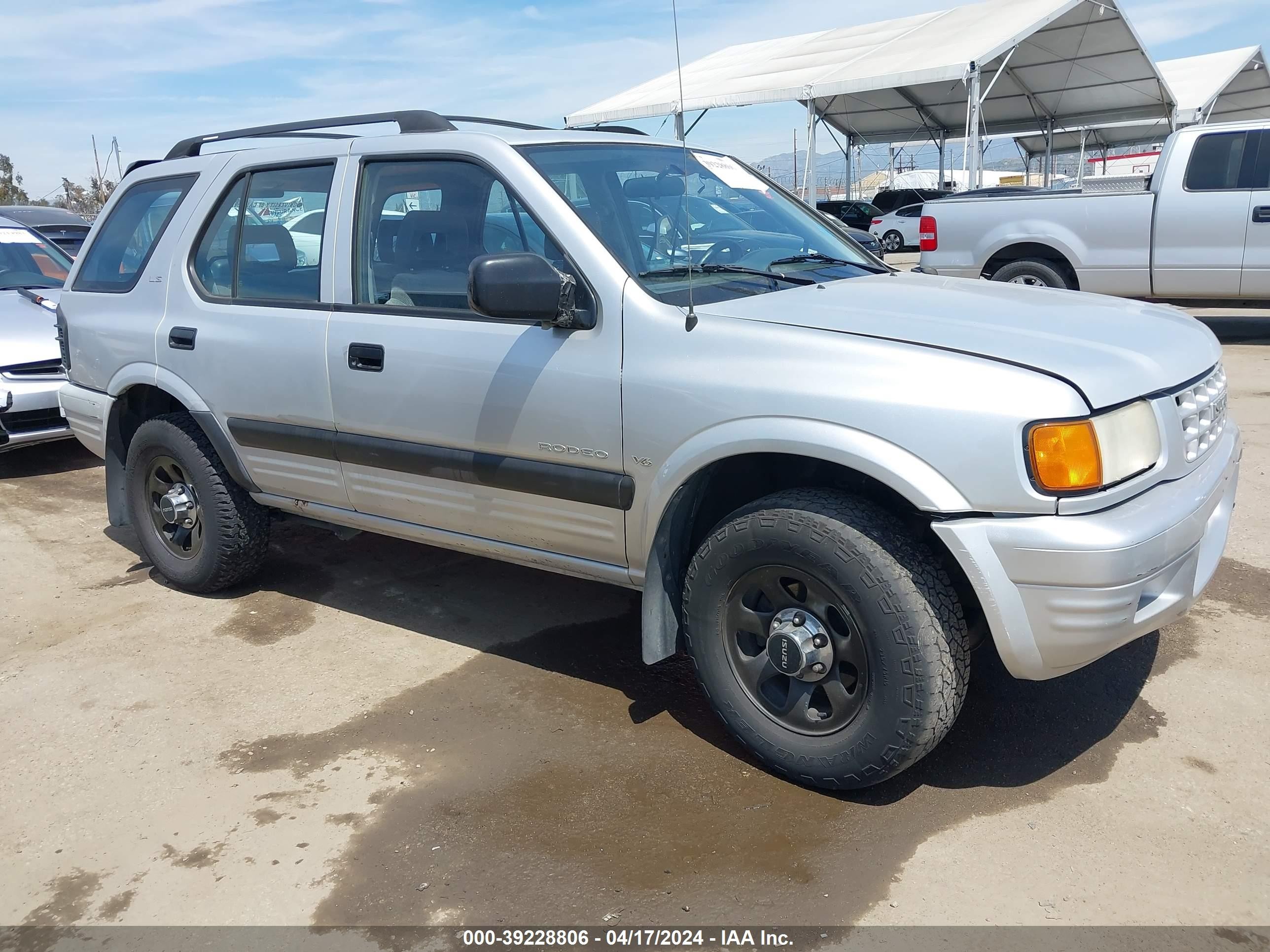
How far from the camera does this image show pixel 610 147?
3656mm

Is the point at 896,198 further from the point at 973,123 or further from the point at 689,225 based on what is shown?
the point at 689,225

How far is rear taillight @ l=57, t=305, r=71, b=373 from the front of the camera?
4828 millimetres

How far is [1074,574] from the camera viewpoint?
2.46 metres

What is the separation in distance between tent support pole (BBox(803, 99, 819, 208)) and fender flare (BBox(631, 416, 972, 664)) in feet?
65.3

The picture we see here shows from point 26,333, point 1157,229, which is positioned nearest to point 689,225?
point 26,333

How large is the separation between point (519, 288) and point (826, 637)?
129 centimetres

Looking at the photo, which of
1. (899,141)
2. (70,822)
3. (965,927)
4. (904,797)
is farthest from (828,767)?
(899,141)

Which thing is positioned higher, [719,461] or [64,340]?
[64,340]

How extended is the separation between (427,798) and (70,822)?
100 cm

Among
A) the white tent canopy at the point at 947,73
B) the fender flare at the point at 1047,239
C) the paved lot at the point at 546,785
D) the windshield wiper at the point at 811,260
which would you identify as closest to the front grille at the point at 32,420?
the paved lot at the point at 546,785

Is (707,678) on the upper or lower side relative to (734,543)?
lower

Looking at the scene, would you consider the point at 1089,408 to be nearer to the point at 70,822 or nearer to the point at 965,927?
the point at 965,927

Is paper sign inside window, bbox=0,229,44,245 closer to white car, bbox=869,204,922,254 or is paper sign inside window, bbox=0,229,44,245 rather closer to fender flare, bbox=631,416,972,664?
fender flare, bbox=631,416,972,664

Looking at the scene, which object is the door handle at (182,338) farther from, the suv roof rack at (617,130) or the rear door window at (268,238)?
the suv roof rack at (617,130)
